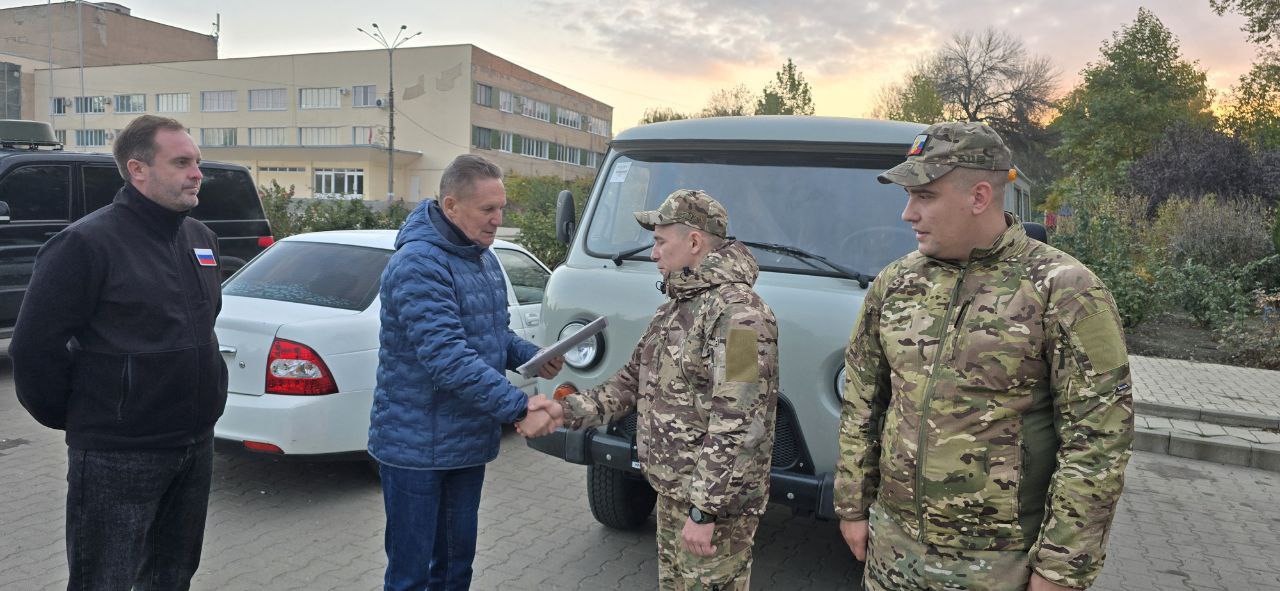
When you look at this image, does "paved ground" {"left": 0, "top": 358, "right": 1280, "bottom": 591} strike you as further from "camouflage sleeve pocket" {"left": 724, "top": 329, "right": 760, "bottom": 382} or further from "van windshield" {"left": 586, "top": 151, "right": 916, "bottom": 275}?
"camouflage sleeve pocket" {"left": 724, "top": 329, "right": 760, "bottom": 382}

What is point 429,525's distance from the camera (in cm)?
298

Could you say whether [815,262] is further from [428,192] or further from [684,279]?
[428,192]

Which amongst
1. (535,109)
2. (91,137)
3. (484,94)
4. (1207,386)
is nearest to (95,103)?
(91,137)

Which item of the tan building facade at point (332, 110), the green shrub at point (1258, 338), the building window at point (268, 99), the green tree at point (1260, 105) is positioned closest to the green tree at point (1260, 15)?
the green tree at point (1260, 105)

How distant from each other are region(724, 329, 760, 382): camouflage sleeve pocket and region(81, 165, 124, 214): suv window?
7.76 metres

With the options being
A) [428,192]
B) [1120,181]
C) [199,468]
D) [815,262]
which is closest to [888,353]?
[815,262]

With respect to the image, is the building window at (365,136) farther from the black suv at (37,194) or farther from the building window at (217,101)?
the black suv at (37,194)

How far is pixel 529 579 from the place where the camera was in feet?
13.4

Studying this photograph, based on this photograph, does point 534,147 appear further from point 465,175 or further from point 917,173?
point 917,173

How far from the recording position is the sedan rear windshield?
529cm

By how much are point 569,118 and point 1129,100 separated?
162 ft

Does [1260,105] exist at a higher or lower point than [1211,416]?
higher

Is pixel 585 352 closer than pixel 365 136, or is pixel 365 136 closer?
pixel 585 352

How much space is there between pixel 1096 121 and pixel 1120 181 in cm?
1460
